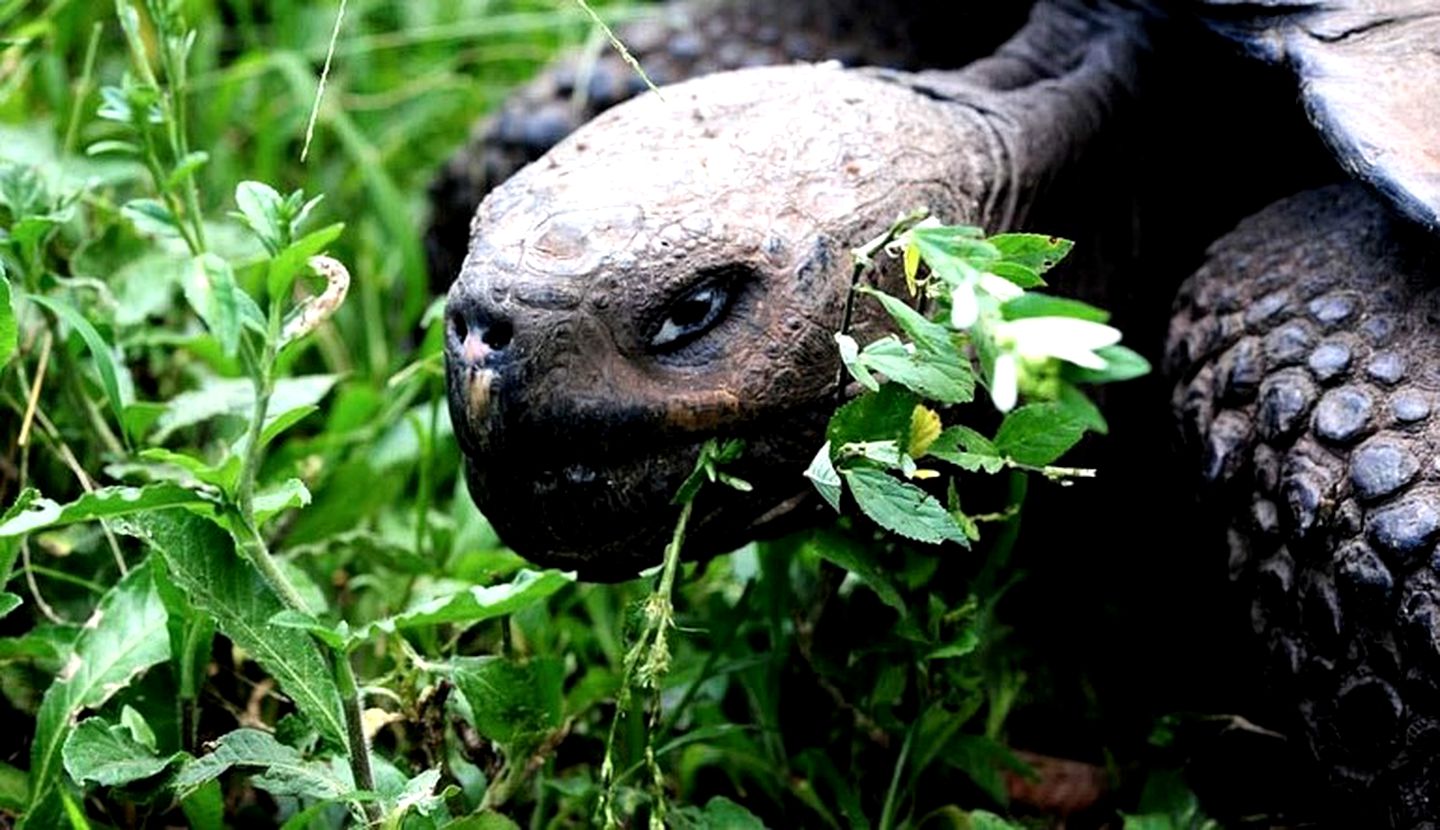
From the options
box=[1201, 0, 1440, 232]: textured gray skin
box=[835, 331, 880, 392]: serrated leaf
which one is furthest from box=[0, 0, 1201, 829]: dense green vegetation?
box=[1201, 0, 1440, 232]: textured gray skin

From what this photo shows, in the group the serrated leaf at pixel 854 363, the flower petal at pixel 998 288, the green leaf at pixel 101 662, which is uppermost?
the flower petal at pixel 998 288

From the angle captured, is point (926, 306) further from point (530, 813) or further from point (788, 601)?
point (530, 813)

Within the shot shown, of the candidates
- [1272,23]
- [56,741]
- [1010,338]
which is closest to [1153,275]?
[1272,23]

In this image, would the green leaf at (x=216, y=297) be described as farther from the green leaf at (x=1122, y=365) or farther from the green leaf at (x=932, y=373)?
the green leaf at (x=1122, y=365)

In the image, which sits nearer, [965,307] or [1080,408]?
[965,307]

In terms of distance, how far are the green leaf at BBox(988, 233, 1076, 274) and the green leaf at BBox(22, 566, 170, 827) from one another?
2.88 feet

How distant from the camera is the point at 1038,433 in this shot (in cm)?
167

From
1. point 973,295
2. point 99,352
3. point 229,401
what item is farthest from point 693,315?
point 229,401

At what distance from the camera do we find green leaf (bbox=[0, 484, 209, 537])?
5.03ft

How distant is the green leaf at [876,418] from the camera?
64.1 inches

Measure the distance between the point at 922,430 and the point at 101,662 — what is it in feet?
2.66

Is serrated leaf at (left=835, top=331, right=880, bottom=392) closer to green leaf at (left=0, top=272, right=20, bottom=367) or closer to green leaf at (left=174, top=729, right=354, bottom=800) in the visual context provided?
green leaf at (left=174, top=729, right=354, bottom=800)

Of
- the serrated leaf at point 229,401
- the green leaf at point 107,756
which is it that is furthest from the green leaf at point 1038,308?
the serrated leaf at point 229,401

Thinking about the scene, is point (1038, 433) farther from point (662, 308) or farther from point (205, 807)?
point (205, 807)
